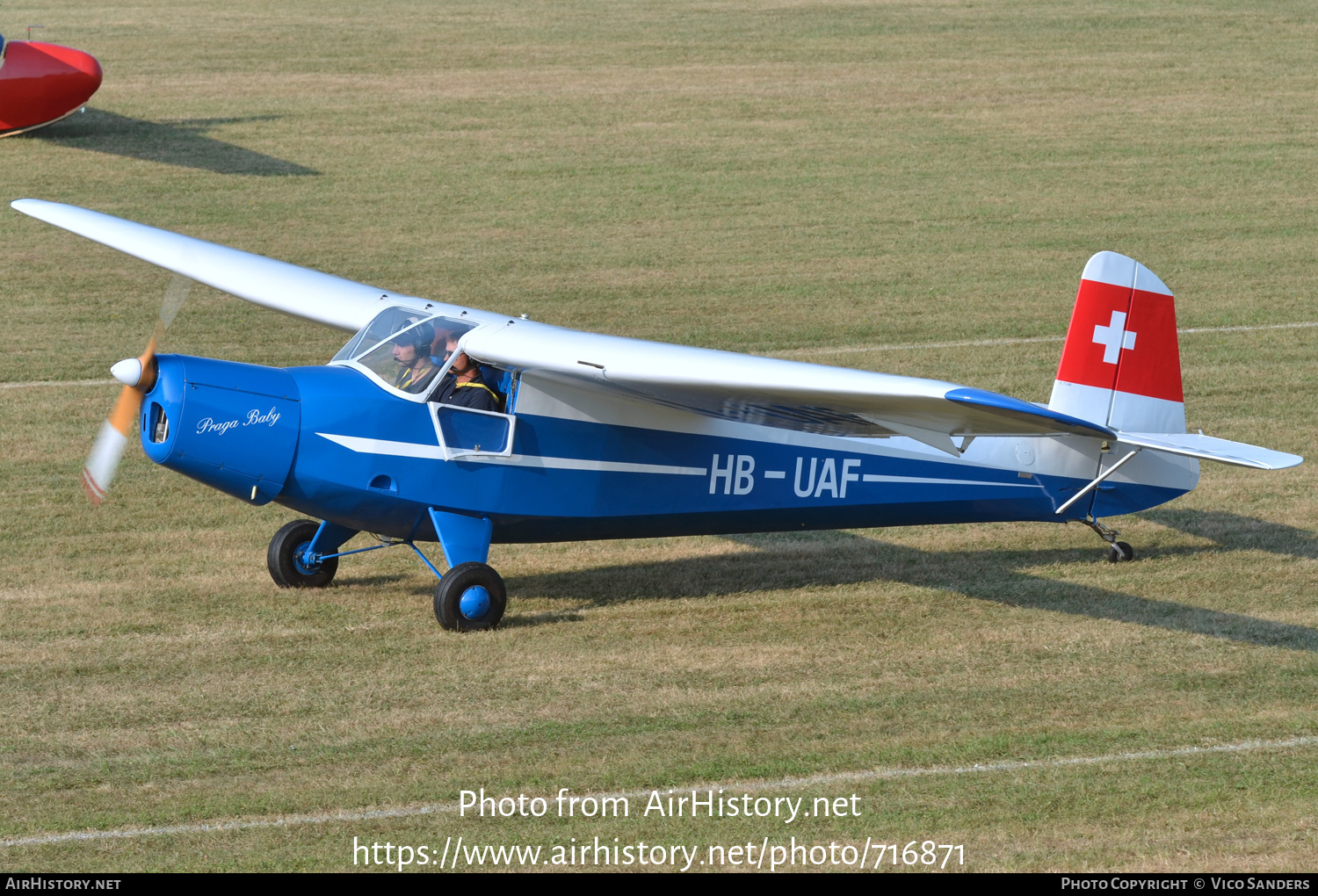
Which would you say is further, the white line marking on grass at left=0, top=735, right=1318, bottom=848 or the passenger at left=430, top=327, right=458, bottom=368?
the passenger at left=430, top=327, right=458, bottom=368

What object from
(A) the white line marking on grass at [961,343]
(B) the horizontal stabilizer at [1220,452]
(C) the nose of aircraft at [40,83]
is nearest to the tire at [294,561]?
(B) the horizontal stabilizer at [1220,452]

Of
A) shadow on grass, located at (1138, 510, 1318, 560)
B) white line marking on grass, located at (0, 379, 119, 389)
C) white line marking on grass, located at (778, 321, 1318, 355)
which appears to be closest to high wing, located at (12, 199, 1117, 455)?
shadow on grass, located at (1138, 510, 1318, 560)

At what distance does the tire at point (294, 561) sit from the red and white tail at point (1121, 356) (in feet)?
17.5

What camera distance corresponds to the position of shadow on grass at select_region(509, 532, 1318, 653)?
1016cm

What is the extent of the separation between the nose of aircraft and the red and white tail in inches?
755

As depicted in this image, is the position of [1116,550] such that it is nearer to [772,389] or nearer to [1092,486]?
[1092,486]

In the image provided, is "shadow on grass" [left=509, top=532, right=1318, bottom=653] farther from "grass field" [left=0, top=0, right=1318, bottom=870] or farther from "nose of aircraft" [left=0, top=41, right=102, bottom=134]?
"nose of aircraft" [left=0, top=41, right=102, bottom=134]

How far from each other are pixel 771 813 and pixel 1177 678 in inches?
127

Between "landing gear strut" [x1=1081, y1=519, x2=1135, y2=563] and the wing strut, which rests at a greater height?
the wing strut

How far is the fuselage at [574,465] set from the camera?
29.9 ft

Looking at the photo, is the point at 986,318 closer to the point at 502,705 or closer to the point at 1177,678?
the point at 1177,678

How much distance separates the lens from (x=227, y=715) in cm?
845

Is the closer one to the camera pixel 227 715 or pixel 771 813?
pixel 771 813
